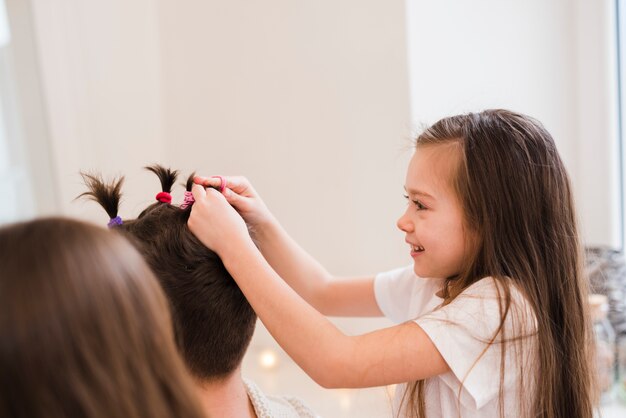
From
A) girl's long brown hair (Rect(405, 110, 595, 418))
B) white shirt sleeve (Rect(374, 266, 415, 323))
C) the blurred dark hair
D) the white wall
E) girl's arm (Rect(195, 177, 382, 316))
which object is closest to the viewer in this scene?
the blurred dark hair

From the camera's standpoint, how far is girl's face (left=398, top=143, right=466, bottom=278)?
1095 millimetres

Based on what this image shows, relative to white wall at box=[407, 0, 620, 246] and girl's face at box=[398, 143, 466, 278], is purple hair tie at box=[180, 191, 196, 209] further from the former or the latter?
white wall at box=[407, 0, 620, 246]

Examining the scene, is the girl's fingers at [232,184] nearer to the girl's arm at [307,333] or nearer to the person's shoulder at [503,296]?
the girl's arm at [307,333]

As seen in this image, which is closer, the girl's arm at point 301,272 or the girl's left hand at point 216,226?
the girl's left hand at point 216,226

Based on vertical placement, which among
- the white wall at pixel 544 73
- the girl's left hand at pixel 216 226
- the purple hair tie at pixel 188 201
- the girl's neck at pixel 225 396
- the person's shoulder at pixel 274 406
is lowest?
the person's shoulder at pixel 274 406

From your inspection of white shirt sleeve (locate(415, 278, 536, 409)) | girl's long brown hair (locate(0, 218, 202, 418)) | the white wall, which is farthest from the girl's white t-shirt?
the white wall

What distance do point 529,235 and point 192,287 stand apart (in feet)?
1.68

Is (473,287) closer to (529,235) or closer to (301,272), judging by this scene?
(529,235)

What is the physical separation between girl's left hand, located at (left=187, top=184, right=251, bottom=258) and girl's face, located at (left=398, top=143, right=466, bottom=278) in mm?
274

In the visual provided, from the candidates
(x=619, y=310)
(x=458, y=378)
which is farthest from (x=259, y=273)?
(x=619, y=310)

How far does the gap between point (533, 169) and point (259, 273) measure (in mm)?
447

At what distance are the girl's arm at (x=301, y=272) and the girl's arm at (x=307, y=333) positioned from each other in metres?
0.19

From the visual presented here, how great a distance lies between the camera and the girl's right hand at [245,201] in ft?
3.78

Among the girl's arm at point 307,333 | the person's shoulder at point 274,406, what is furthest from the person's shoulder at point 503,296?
the person's shoulder at point 274,406
